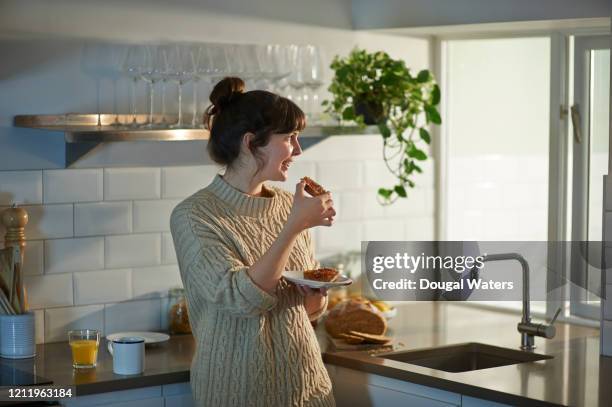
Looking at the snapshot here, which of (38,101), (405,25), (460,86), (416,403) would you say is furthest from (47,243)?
(460,86)

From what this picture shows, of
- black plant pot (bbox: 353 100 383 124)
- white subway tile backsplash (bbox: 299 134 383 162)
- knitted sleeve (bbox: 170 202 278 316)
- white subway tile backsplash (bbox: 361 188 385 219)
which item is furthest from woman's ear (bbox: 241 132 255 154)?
white subway tile backsplash (bbox: 361 188 385 219)

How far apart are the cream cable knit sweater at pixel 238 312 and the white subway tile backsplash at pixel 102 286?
2.13ft

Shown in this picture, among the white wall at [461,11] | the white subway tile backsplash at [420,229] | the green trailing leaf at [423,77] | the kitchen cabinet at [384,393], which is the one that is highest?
the white wall at [461,11]

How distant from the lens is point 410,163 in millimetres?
3670

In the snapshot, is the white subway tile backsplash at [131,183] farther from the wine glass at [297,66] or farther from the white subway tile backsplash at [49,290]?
the wine glass at [297,66]

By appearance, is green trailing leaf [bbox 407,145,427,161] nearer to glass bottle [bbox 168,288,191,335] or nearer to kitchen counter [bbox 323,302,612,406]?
kitchen counter [bbox 323,302,612,406]

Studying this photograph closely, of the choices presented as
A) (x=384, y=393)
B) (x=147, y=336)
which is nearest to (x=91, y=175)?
(x=147, y=336)

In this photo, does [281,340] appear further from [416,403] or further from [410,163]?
[410,163]

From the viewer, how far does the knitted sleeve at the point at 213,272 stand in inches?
96.1

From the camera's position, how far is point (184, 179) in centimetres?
338

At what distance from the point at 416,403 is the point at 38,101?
1432mm

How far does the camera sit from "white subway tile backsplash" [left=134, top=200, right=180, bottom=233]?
3281 millimetres

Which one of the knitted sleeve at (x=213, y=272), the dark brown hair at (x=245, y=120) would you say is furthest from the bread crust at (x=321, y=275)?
the dark brown hair at (x=245, y=120)

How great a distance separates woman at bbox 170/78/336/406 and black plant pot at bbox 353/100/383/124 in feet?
2.87
